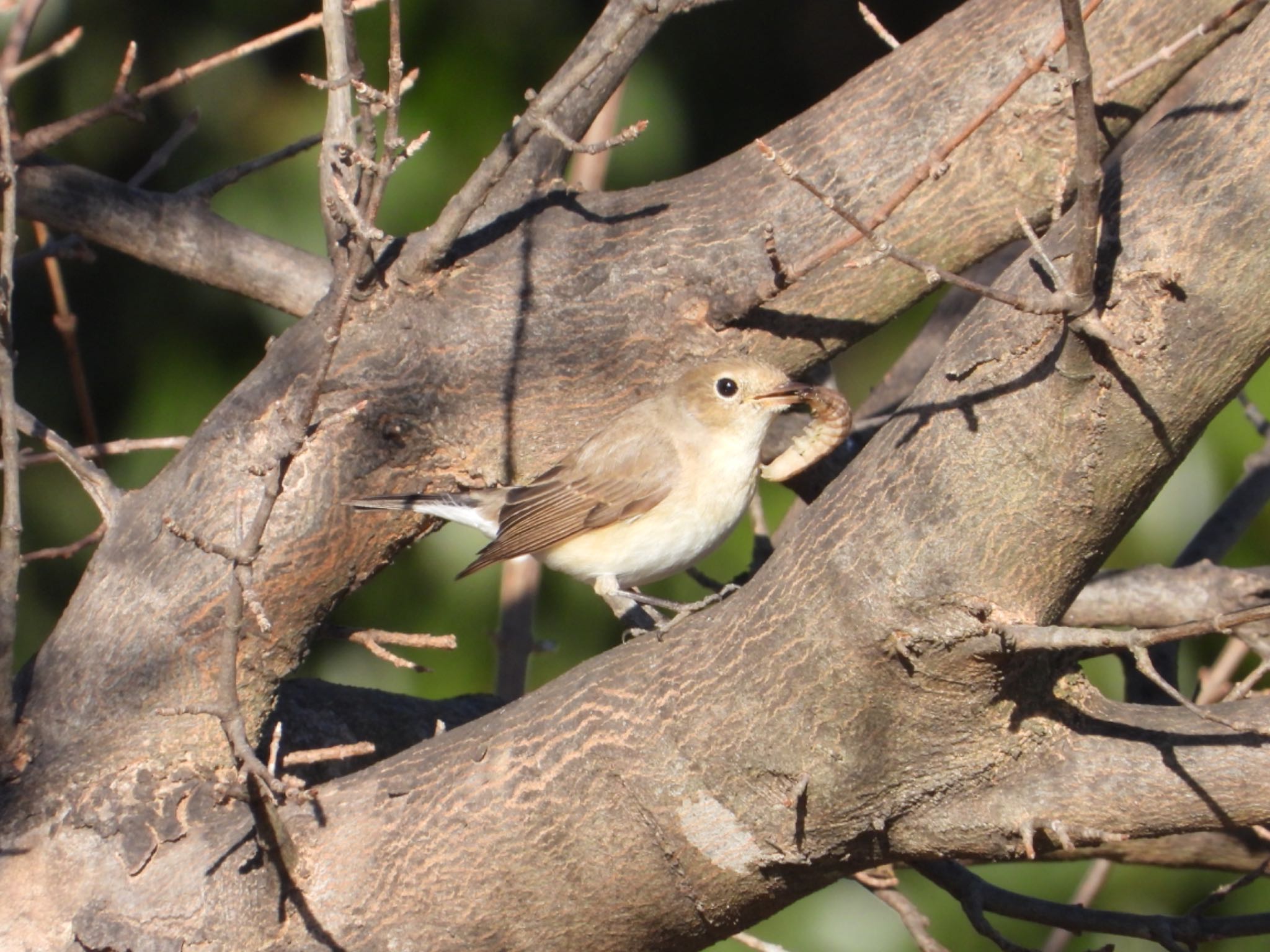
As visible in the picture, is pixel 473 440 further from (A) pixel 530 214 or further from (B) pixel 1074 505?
(B) pixel 1074 505

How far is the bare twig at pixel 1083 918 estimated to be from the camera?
2.50m

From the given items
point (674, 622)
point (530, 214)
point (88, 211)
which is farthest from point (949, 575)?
point (88, 211)

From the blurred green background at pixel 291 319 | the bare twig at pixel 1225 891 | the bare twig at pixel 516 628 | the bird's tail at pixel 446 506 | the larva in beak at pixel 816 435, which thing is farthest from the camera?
the blurred green background at pixel 291 319

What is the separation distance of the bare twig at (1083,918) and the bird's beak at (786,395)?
110 cm

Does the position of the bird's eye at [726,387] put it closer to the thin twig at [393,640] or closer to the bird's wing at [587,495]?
the bird's wing at [587,495]

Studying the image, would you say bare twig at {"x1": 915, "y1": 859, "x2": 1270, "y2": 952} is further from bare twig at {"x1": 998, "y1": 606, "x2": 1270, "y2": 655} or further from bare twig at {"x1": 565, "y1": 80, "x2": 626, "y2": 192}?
bare twig at {"x1": 565, "y1": 80, "x2": 626, "y2": 192}

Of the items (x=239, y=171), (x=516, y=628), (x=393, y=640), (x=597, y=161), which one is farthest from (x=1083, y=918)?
(x=239, y=171)

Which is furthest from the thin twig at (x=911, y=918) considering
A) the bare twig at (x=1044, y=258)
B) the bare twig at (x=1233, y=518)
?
the bare twig at (x=1044, y=258)

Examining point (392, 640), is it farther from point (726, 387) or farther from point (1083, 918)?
point (1083, 918)

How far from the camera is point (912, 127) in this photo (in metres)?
2.74

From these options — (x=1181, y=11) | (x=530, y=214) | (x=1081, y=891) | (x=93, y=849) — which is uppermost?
(x=1181, y=11)

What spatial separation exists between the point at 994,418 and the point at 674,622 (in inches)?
34.4

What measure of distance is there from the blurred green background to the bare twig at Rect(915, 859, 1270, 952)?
158 centimetres

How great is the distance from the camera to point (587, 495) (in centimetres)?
354
